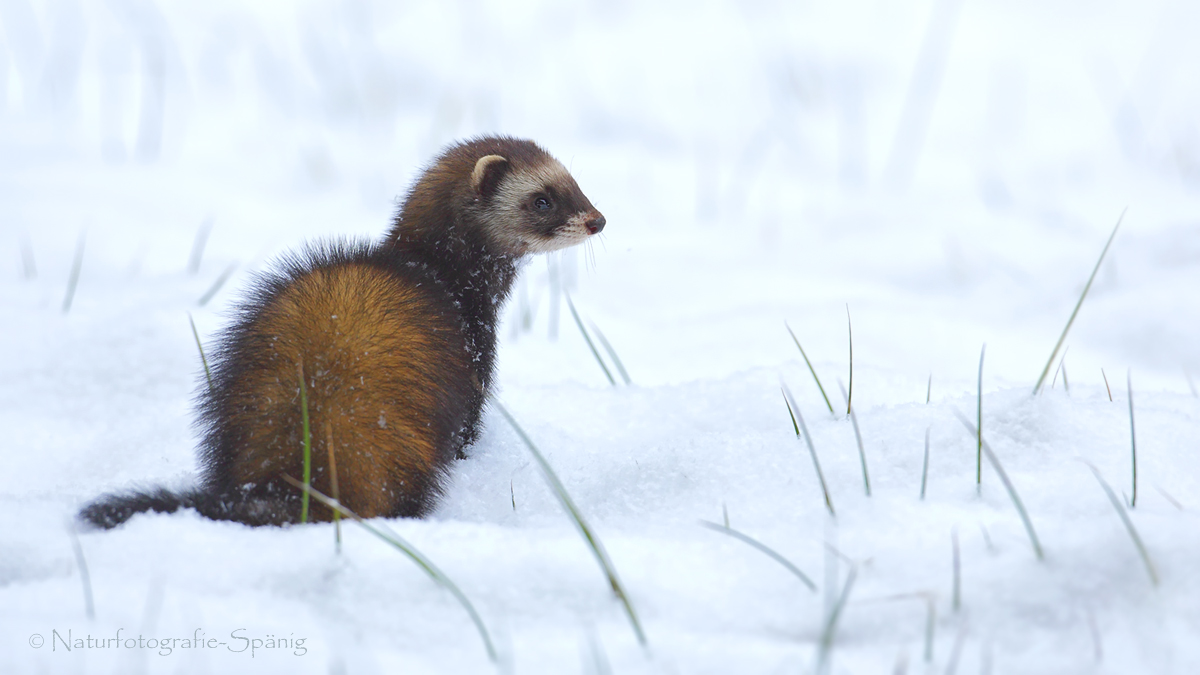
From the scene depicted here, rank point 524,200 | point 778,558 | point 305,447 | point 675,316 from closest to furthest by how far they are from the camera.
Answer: point 778,558 < point 305,447 < point 524,200 < point 675,316

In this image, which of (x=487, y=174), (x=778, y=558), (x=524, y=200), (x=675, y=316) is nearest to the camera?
(x=778, y=558)

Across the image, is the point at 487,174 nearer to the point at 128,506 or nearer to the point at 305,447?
the point at 305,447

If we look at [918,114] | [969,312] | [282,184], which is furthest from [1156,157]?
[282,184]

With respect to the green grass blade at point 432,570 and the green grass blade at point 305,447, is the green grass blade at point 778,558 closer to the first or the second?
the green grass blade at point 432,570

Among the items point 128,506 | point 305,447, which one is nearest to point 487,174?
point 305,447

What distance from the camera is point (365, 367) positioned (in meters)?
2.62

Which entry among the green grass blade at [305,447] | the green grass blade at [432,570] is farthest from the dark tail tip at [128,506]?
the green grass blade at [432,570]

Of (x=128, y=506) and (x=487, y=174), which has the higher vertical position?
(x=487, y=174)

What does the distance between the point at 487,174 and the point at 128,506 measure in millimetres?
1759

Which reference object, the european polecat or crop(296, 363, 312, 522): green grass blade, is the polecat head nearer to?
the european polecat

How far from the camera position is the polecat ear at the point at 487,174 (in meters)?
3.47

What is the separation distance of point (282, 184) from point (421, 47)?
11.1 feet

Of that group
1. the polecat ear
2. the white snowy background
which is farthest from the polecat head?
the white snowy background

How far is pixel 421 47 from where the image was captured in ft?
32.1
